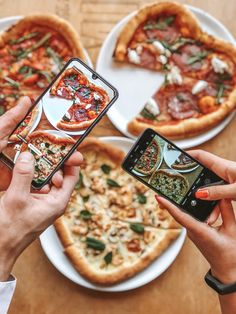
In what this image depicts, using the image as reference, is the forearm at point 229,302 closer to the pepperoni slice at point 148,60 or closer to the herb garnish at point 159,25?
the pepperoni slice at point 148,60

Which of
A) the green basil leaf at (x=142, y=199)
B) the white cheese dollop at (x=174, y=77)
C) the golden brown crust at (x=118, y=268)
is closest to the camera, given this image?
the golden brown crust at (x=118, y=268)

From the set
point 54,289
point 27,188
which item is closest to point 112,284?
point 54,289

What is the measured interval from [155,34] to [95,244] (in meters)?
0.86

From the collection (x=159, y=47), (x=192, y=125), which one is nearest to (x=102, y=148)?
(x=192, y=125)

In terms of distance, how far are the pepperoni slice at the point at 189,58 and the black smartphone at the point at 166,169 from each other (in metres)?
0.57

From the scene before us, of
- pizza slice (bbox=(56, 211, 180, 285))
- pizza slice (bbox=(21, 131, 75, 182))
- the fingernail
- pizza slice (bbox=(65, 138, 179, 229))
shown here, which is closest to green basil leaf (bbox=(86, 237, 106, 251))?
pizza slice (bbox=(56, 211, 180, 285))

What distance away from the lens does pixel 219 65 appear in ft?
7.22

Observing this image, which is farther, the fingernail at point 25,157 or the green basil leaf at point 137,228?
the green basil leaf at point 137,228

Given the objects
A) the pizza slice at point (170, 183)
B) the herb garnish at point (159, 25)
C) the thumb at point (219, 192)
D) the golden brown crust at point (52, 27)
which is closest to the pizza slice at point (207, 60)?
the herb garnish at point (159, 25)

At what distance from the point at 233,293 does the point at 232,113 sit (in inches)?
32.6

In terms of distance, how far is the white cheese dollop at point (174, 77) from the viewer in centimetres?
224

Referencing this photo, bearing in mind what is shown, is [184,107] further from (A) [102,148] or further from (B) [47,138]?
(B) [47,138]

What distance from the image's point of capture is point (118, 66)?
2.26 metres

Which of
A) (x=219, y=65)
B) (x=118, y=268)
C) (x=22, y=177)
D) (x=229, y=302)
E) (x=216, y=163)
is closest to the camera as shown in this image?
(x=22, y=177)
